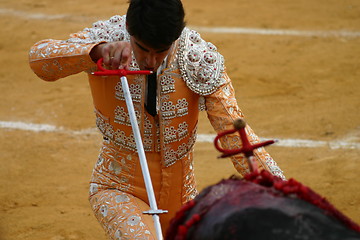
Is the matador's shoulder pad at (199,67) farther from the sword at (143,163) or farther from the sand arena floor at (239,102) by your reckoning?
the sand arena floor at (239,102)

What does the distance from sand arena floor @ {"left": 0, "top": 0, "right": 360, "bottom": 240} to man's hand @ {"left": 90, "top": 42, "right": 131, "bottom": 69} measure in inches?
86.1

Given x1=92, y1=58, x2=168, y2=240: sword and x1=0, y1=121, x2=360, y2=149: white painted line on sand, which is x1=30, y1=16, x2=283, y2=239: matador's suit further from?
x1=0, y1=121, x2=360, y2=149: white painted line on sand

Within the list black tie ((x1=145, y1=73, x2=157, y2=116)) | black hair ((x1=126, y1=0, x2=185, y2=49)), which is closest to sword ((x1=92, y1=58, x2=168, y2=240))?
black hair ((x1=126, y1=0, x2=185, y2=49))

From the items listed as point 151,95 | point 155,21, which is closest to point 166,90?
point 151,95

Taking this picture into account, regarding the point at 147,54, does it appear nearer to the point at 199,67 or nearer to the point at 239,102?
the point at 199,67

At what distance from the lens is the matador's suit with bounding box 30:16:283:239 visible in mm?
3215

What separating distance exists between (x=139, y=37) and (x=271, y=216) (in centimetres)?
130

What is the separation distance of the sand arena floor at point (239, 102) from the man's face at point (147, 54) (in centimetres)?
215

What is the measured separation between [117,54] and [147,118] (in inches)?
20.9

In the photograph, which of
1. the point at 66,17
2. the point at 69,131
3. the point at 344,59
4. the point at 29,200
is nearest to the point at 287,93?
the point at 344,59

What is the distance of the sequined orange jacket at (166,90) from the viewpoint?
10.6 feet

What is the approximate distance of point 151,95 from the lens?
3.36m

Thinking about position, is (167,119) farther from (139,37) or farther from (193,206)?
(193,206)

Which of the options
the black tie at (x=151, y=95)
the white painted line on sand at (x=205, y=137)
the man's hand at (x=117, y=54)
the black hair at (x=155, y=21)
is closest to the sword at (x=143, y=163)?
the man's hand at (x=117, y=54)
